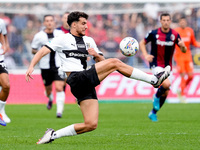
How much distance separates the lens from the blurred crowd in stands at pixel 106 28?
62.5ft

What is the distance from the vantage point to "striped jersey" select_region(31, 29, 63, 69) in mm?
12375

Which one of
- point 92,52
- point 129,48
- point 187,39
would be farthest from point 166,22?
point 187,39

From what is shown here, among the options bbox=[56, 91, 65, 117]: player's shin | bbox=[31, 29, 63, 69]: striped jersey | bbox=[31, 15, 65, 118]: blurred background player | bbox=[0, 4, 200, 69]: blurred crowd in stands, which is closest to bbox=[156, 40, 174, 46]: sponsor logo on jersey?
bbox=[31, 15, 65, 118]: blurred background player

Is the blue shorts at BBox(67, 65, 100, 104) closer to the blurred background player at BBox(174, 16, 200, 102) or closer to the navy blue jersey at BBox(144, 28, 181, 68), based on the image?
the navy blue jersey at BBox(144, 28, 181, 68)

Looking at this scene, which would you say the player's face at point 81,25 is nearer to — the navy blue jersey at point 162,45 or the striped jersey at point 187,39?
the navy blue jersey at point 162,45

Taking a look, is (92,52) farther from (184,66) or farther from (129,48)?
(184,66)

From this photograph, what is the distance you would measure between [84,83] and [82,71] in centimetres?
18

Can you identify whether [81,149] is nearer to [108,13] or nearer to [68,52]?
[68,52]

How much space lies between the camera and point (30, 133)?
8320 mm

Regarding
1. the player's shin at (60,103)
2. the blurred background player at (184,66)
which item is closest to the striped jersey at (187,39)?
the blurred background player at (184,66)

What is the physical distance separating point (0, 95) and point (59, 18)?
37.8 ft

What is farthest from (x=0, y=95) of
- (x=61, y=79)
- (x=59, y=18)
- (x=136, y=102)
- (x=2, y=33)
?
(x=59, y=18)

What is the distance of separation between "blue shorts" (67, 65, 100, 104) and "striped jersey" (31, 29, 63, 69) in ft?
18.5

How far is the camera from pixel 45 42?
12367mm
